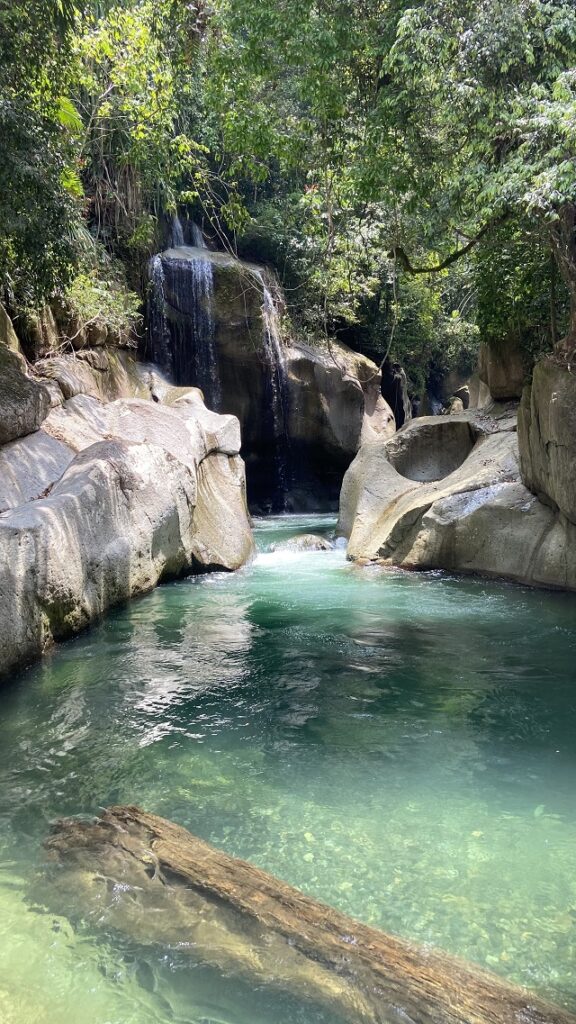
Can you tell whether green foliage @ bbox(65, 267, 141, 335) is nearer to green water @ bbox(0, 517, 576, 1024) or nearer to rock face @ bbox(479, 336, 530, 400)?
A: green water @ bbox(0, 517, 576, 1024)

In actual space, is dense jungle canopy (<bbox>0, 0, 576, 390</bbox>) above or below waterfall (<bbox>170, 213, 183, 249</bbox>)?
below

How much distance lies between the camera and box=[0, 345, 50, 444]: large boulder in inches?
370

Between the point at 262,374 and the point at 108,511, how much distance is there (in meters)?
12.2

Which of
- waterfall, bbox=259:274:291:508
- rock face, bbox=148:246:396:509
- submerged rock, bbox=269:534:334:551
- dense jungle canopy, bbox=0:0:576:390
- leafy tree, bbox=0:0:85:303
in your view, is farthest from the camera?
waterfall, bbox=259:274:291:508

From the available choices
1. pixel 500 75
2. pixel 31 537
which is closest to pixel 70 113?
pixel 500 75

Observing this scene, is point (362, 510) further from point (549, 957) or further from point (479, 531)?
point (549, 957)

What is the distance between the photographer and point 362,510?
42.4ft

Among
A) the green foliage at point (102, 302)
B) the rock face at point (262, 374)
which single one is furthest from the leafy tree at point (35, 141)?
the rock face at point (262, 374)

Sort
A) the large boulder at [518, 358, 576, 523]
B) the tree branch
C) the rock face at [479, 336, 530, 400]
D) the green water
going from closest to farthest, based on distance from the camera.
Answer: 1. the green water
2. the tree branch
3. the large boulder at [518, 358, 576, 523]
4. the rock face at [479, 336, 530, 400]

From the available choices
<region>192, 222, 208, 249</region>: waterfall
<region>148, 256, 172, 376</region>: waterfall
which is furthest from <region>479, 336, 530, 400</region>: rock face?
<region>192, 222, 208, 249</region>: waterfall

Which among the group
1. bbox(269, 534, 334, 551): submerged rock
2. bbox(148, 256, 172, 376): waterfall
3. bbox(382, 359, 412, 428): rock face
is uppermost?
bbox(148, 256, 172, 376): waterfall

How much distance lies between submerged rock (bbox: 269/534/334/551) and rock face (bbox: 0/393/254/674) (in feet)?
3.76

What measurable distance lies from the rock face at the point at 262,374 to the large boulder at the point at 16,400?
8600 millimetres

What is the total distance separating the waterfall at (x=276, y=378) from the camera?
19.6 m
